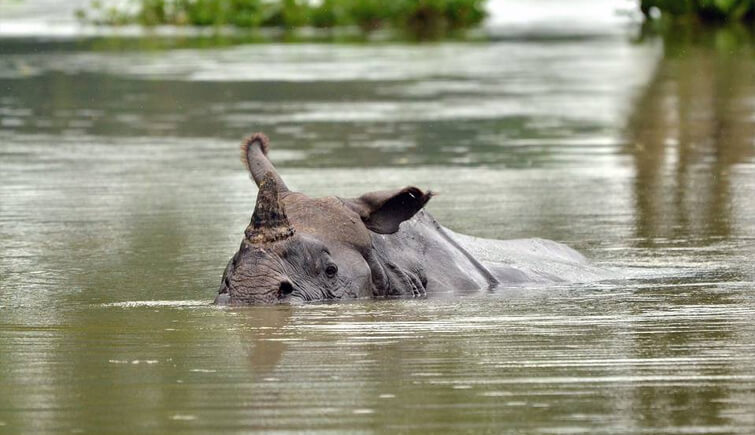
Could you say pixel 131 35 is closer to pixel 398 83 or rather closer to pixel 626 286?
pixel 398 83

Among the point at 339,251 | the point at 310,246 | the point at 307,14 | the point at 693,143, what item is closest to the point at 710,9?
the point at 307,14

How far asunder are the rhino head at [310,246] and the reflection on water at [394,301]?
186mm

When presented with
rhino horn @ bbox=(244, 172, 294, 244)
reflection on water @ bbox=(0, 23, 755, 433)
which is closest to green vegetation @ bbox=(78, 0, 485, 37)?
reflection on water @ bbox=(0, 23, 755, 433)

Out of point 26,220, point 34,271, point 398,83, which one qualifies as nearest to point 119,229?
point 26,220

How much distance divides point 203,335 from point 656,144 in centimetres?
1227

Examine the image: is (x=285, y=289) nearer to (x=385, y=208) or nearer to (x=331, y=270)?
(x=331, y=270)

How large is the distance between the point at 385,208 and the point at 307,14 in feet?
142

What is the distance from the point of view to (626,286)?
11.1m

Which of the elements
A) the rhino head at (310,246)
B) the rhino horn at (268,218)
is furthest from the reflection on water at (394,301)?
the rhino horn at (268,218)

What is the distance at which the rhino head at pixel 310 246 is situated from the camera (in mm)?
9578

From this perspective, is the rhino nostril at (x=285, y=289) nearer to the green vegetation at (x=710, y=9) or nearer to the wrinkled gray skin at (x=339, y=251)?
the wrinkled gray skin at (x=339, y=251)

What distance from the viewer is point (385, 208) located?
33.2ft

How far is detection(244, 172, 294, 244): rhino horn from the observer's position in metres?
9.53

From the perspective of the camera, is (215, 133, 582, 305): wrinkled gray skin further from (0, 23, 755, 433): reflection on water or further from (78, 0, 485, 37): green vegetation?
(78, 0, 485, 37): green vegetation
